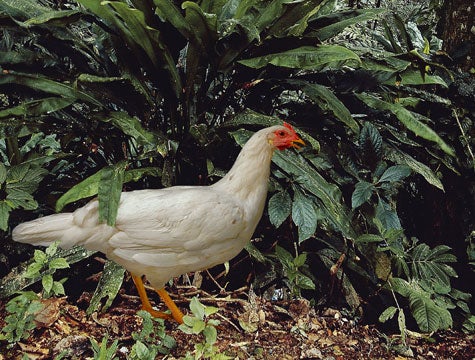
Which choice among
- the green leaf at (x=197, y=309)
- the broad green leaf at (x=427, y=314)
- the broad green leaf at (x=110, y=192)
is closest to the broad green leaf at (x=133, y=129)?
the broad green leaf at (x=110, y=192)

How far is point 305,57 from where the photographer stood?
202 cm

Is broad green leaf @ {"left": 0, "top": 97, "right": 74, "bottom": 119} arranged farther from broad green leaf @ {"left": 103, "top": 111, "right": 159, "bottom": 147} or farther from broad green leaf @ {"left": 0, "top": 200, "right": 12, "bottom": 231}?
broad green leaf @ {"left": 0, "top": 200, "right": 12, "bottom": 231}

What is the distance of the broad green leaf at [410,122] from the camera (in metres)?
2.19

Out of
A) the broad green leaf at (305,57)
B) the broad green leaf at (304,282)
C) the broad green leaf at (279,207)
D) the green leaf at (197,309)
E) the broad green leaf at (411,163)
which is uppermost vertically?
the broad green leaf at (305,57)

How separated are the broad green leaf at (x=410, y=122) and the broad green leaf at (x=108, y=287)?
3.99 feet

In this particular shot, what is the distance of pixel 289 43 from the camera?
2.07m

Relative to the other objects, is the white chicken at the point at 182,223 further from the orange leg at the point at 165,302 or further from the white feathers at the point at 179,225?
the orange leg at the point at 165,302

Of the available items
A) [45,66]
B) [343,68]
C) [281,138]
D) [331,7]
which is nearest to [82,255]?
[45,66]

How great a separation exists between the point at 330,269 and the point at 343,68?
85cm

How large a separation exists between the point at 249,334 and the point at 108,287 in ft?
1.76

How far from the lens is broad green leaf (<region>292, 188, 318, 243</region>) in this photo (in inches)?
76.2

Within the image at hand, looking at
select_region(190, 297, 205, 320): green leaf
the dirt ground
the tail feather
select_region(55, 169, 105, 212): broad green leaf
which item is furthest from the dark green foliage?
select_region(190, 297, 205, 320): green leaf

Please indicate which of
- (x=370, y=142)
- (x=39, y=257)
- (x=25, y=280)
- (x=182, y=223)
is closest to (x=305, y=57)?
(x=370, y=142)

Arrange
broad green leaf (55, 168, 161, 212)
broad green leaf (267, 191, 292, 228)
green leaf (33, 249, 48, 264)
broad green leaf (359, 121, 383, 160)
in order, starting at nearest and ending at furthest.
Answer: green leaf (33, 249, 48, 264), broad green leaf (55, 168, 161, 212), broad green leaf (267, 191, 292, 228), broad green leaf (359, 121, 383, 160)
